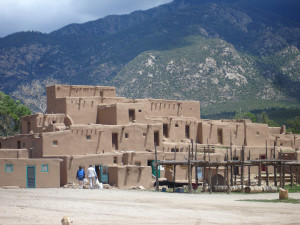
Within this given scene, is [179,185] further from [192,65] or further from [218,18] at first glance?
[218,18]

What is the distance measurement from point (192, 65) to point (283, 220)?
74.1 meters

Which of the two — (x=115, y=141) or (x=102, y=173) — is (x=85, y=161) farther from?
(x=115, y=141)

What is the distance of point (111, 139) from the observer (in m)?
40.8

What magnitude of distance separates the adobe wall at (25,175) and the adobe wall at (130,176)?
3749mm

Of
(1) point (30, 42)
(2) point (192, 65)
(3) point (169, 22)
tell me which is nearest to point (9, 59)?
(1) point (30, 42)

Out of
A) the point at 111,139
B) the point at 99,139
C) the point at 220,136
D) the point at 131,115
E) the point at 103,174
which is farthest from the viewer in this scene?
the point at 220,136

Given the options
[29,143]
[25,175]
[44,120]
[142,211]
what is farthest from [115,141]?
[142,211]

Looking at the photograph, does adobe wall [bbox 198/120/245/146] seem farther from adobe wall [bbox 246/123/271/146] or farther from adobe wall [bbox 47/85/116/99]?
adobe wall [bbox 47/85/116/99]

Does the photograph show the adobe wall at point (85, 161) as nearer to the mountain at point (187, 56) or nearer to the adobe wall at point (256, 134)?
the adobe wall at point (256, 134)

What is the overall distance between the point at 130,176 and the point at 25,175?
22.5 feet

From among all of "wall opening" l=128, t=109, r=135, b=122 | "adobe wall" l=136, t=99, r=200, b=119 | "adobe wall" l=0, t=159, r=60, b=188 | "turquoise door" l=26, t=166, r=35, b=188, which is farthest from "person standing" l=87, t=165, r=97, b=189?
"adobe wall" l=136, t=99, r=200, b=119

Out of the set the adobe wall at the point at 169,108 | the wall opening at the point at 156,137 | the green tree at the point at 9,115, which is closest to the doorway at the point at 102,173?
the wall opening at the point at 156,137

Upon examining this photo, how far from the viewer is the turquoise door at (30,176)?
32812mm

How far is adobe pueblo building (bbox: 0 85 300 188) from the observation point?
35469 millimetres
